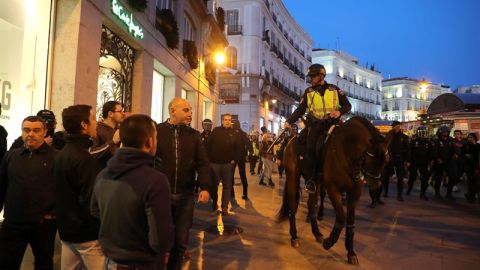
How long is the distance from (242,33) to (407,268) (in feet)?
121

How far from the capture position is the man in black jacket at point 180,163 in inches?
159

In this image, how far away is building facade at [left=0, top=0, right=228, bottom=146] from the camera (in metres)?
7.12

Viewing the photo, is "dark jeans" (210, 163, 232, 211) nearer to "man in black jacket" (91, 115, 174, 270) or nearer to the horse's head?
the horse's head

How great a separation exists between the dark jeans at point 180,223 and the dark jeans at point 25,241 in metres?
1.14

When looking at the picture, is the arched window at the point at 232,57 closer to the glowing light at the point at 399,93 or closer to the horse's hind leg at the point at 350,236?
the horse's hind leg at the point at 350,236

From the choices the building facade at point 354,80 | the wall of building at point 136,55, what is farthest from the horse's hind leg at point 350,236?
the building facade at point 354,80

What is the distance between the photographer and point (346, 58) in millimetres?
75250

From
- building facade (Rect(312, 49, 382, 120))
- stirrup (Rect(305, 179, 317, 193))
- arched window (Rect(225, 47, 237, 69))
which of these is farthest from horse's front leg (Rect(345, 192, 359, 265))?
building facade (Rect(312, 49, 382, 120))

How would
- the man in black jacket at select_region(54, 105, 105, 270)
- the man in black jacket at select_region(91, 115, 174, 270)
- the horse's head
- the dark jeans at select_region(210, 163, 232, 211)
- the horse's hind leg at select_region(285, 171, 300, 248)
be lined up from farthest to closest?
the dark jeans at select_region(210, 163, 232, 211), the horse's hind leg at select_region(285, 171, 300, 248), the horse's head, the man in black jacket at select_region(54, 105, 105, 270), the man in black jacket at select_region(91, 115, 174, 270)

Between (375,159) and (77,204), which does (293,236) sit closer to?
(375,159)

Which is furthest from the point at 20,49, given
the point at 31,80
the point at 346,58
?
the point at 346,58

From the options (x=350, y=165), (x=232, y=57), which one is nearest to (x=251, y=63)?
(x=232, y=57)

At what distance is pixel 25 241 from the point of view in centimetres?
359

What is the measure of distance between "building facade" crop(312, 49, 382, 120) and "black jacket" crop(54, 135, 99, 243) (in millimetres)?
68431
